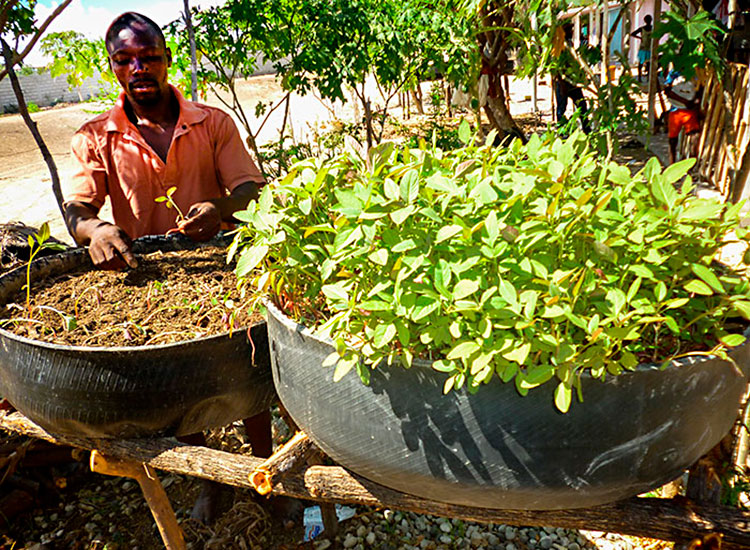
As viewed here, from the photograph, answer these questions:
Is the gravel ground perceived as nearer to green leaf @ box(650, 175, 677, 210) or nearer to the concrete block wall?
green leaf @ box(650, 175, 677, 210)

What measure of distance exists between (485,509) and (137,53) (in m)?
1.94

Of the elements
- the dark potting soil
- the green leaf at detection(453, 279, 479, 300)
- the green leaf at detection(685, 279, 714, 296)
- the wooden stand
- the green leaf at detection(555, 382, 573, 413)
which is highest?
the green leaf at detection(453, 279, 479, 300)

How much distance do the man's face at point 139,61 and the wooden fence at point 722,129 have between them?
13.0 feet

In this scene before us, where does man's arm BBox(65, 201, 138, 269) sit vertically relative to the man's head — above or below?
below

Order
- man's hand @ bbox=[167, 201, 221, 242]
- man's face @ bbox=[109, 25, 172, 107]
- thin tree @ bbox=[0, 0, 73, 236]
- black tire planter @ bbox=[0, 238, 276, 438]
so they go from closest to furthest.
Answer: black tire planter @ bbox=[0, 238, 276, 438], man's hand @ bbox=[167, 201, 221, 242], man's face @ bbox=[109, 25, 172, 107], thin tree @ bbox=[0, 0, 73, 236]

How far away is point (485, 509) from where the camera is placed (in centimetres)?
112

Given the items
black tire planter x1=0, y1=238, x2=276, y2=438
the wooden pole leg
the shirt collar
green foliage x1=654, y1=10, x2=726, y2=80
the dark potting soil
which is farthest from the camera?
green foliage x1=654, y1=10, x2=726, y2=80

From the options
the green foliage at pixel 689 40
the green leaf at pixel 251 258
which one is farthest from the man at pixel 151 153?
the green foliage at pixel 689 40

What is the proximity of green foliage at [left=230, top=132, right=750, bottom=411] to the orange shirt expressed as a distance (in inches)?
58.1

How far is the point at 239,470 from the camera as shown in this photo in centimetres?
135

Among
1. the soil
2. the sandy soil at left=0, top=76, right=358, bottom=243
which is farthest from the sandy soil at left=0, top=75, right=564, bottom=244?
the soil

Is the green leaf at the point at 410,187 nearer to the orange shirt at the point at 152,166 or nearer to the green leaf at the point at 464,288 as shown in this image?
the green leaf at the point at 464,288

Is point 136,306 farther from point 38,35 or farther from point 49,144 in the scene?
point 49,144

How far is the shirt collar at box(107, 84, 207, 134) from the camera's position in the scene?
7.51 ft
